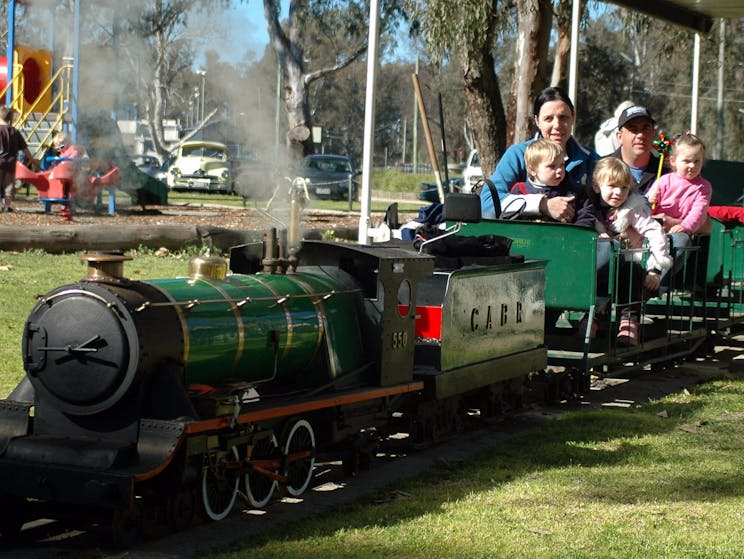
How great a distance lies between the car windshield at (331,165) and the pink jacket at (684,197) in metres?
29.8

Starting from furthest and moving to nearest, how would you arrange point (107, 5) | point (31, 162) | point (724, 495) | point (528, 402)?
1. point (31, 162)
2. point (107, 5)
3. point (528, 402)
4. point (724, 495)

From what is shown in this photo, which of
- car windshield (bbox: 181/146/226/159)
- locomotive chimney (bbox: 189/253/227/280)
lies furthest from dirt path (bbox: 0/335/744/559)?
car windshield (bbox: 181/146/226/159)

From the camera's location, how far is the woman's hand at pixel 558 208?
8922mm

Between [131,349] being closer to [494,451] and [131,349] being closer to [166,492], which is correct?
[166,492]

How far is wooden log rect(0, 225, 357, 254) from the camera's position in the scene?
15539 millimetres

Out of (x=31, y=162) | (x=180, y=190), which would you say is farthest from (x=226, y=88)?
(x=180, y=190)

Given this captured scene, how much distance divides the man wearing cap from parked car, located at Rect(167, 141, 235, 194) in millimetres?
25354

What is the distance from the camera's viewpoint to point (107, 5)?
17625mm

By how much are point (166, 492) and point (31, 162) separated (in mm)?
17138

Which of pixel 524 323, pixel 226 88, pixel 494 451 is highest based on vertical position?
pixel 226 88

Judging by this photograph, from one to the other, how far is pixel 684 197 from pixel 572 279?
2017 mm

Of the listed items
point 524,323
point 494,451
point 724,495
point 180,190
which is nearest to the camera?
point 724,495

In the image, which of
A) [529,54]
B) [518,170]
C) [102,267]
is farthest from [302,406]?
[529,54]

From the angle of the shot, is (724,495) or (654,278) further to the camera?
(654,278)
